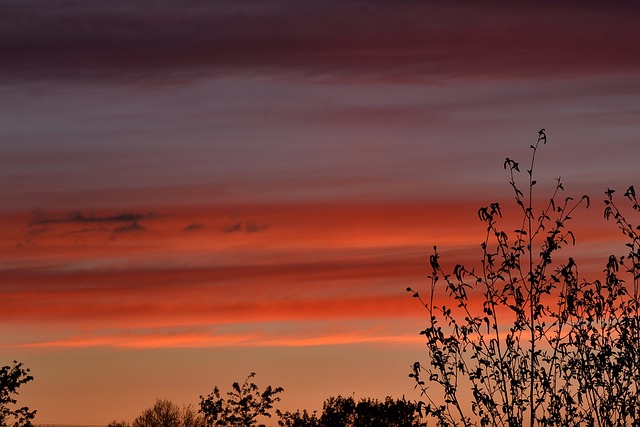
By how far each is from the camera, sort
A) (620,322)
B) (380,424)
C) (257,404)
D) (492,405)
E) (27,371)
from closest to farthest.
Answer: (492,405)
(620,322)
(27,371)
(257,404)
(380,424)

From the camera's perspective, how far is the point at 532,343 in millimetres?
18203

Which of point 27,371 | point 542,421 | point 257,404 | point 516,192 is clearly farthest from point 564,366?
point 257,404

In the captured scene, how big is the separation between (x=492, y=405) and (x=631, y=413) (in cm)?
218

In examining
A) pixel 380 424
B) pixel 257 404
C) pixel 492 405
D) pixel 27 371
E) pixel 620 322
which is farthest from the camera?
pixel 380 424

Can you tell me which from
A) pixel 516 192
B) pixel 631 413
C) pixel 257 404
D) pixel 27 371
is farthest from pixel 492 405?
pixel 257 404

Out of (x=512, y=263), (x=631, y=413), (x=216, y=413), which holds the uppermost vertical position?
(x=216, y=413)

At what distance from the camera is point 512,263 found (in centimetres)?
1862

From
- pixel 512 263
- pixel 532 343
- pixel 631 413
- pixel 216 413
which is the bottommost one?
pixel 631 413

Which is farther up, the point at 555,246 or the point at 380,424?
the point at 380,424

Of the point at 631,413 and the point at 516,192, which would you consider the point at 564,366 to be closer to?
the point at 631,413

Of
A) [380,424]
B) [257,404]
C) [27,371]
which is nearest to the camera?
[27,371]

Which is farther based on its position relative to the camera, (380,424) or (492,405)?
(380,424)

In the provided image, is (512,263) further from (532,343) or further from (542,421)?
(542,421)

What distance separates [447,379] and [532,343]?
155 cm
